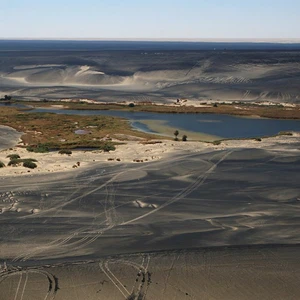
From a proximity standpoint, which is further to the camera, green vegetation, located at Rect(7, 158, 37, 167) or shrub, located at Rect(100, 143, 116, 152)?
shrub, located at Rect(100, 143, 116, 152)

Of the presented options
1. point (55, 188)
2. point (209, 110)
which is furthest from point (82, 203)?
point (209, 110)

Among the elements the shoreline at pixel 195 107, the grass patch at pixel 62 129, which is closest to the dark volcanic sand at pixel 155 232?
the grass patch at pixel 62 129

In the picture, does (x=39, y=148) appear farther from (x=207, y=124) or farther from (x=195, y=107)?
(x=195, y=107)

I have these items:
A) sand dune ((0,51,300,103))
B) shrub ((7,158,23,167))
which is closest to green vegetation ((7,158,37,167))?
shrub ((7,158,23,167))

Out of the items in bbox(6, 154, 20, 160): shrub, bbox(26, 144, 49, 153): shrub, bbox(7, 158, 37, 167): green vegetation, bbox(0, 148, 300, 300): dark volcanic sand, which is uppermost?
bbox(7, 158, 37, 167): green vegetation

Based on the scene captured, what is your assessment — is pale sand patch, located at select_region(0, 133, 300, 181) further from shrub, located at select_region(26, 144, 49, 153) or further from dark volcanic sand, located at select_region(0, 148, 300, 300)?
dark volcanic sand, located at select_region(0, 148, 300, 300)

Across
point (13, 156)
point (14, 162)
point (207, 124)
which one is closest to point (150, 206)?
point (14, 162)

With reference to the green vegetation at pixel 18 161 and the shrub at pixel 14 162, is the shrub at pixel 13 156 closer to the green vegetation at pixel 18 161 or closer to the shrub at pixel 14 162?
the green vegetation at pixel 18 161

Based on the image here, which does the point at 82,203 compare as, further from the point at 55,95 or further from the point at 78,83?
the point at 78,83
